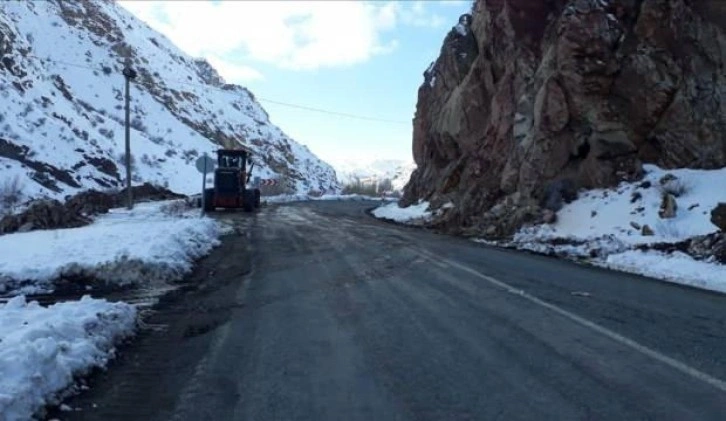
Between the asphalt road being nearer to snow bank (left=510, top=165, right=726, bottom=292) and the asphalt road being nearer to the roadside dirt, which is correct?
the roadside dirt

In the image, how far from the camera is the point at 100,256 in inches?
496

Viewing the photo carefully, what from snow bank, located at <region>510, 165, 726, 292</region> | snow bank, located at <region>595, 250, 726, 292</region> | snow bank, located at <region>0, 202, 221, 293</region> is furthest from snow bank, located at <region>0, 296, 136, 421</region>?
snow bank, located at <region>510, 165, 726, 292</region>

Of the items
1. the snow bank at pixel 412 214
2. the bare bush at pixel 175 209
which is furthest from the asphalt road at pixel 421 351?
the snow bank at pixel 412 214

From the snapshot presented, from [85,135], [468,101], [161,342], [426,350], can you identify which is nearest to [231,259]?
[161,342]

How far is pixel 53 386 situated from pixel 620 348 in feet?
17.0

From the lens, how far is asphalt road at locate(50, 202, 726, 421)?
17.5 feet

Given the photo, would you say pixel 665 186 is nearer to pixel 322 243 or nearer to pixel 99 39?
pixel 322 243

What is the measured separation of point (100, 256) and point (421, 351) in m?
7.74

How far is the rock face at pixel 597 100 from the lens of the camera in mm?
21594

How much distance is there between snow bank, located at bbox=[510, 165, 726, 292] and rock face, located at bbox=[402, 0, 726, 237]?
1016mm

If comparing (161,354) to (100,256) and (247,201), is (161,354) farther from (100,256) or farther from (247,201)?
(247,201)

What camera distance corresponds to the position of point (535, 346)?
280 inches

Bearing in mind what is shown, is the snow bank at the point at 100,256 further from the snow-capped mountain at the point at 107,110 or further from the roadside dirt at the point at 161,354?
the snow-capped mountain at the point at 107,110

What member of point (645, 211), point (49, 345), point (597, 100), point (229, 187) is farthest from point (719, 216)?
point (229, 187)
